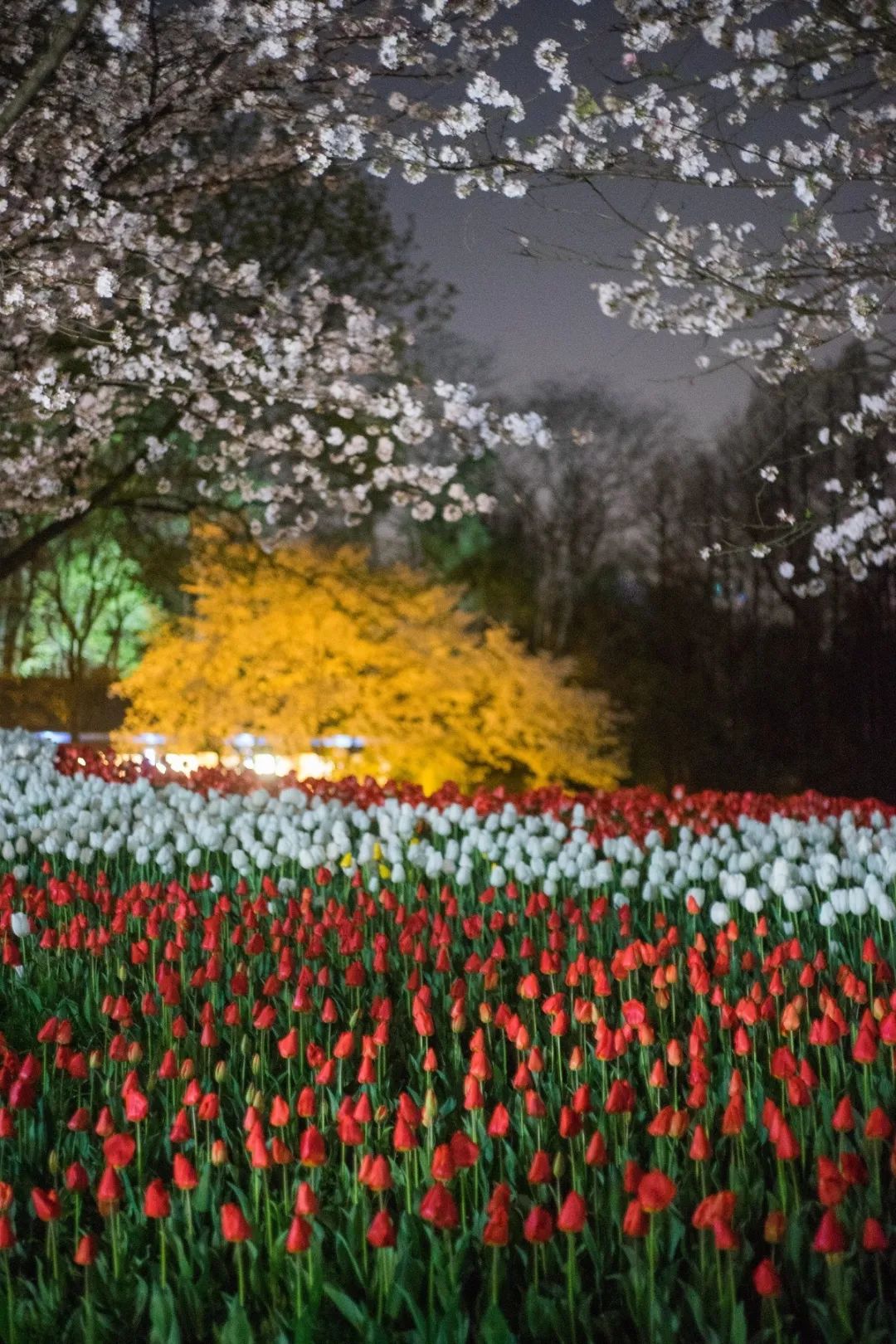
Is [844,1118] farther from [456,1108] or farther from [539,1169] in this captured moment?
[456,1108]

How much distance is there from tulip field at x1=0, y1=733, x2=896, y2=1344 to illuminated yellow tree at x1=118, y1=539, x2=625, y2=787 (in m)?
7.65

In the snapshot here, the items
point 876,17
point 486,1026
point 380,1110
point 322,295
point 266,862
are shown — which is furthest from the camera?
point 322,295

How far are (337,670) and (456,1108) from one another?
37.0 ft

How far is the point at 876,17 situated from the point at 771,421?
18.1m

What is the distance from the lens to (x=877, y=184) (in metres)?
6.23

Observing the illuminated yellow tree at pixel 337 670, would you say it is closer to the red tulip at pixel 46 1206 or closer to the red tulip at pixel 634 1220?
the red tulip at pixel 46 1206

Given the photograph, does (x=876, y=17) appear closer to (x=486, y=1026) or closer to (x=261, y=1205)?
(x=486, y=1026)

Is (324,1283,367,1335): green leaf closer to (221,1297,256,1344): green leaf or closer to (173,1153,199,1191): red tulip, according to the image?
(221,1297,256,1344): green leaf

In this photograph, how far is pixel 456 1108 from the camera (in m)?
3.81

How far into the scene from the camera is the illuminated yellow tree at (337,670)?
14.9 meters

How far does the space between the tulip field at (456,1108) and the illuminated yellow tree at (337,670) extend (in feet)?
25.1

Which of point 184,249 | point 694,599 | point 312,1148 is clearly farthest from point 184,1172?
point 694,599

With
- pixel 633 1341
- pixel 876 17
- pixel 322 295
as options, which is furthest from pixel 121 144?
pixel 633 1341

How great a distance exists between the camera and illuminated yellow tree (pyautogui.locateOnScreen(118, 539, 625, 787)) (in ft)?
48.8
